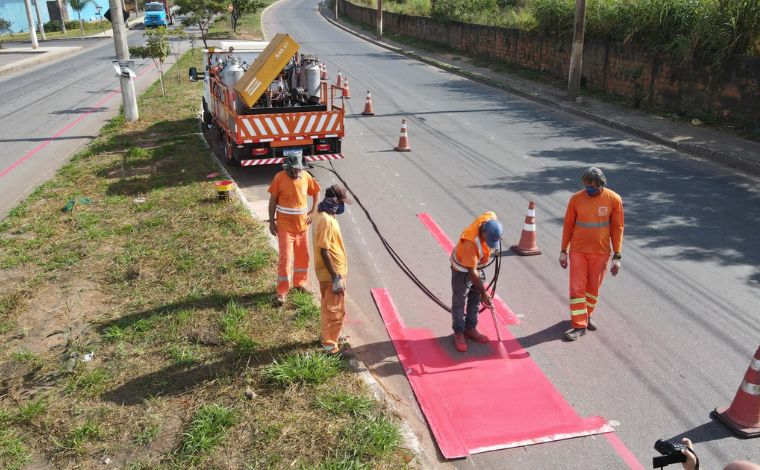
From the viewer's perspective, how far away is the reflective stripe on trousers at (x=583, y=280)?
595 cm

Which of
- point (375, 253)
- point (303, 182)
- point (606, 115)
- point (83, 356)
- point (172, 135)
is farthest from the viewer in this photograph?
point (606, 115)

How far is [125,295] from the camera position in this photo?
6707 millimetres

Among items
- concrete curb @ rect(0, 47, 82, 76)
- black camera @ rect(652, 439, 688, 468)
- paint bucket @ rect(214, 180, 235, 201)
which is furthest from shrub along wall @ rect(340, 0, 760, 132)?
concrete curb @ rect(0, 47, 82, 76)

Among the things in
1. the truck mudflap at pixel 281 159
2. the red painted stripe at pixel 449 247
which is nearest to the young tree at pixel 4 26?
the truck mudflap at pixel 281 159

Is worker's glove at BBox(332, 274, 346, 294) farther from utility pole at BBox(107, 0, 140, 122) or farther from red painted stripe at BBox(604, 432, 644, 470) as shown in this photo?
utility pole at BBox(107, 0, 140, 122)

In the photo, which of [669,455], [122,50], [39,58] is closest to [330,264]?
[669,455]

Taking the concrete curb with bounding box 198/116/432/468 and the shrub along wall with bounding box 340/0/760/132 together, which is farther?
the shrub along wall with bounding box 340/0/760/132

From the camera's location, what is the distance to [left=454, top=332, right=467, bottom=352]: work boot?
227 inches

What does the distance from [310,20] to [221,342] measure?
55028mm

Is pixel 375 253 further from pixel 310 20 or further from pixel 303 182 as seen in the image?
pixel 310 20

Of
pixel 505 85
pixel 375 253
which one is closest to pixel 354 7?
pixel 505 85

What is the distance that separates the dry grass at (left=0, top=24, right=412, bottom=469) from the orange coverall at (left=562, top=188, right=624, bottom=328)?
2432 mm

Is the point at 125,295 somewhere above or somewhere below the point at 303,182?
below

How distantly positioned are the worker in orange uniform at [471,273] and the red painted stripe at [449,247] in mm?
Answer: 590
